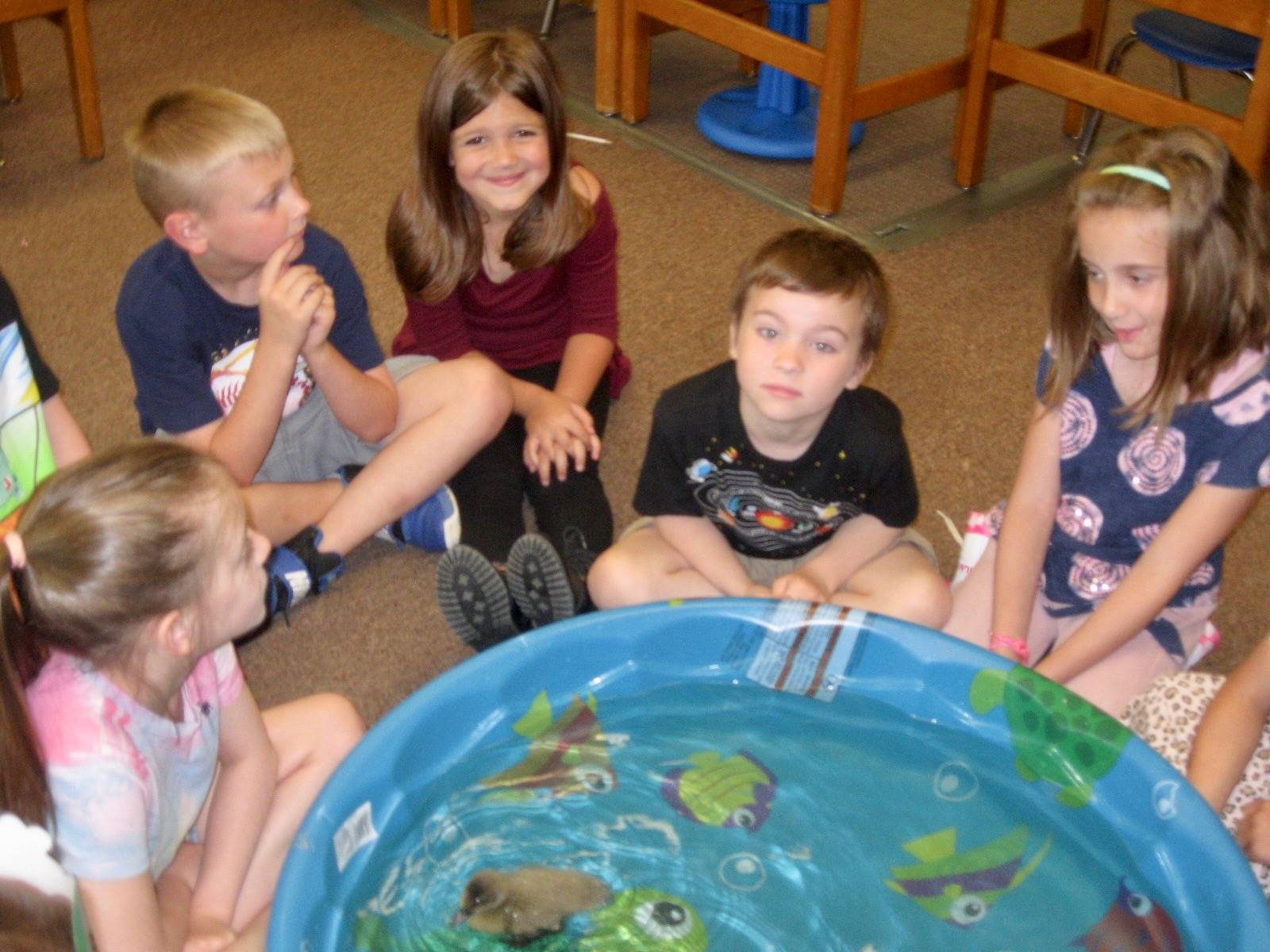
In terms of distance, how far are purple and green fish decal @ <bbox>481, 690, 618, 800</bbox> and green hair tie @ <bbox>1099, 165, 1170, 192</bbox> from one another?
2.40 ft

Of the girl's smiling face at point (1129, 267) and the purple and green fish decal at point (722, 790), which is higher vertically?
the girl's smiling face at point (1129, 267)

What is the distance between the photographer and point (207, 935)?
3.99 feet

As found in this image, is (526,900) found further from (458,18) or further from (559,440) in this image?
(458,18)

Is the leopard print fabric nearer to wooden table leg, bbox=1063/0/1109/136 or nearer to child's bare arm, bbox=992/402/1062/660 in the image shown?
child's bare arm, bbox=992/402/1062/660

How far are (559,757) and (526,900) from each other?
0.18 meters

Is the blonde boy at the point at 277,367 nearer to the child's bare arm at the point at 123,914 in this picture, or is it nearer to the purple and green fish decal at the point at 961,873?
the child's bare arm at the point at 123,914

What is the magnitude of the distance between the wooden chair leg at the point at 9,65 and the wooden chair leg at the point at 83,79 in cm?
28

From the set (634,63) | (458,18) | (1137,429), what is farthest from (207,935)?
(458,18)

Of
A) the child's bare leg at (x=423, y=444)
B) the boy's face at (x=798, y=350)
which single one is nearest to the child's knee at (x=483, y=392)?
the child's bare leg at (x=423, y=444)

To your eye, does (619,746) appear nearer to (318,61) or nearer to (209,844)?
(209,844)

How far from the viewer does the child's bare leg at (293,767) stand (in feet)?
4.23

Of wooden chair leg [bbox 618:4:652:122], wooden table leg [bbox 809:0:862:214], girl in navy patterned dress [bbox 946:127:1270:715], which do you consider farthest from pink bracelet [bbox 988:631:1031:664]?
wooden chair leg [bbox 618:4:652:122]

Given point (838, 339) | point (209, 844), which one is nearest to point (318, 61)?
point (838, 339)

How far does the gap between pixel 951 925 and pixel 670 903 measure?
244 millimetres
